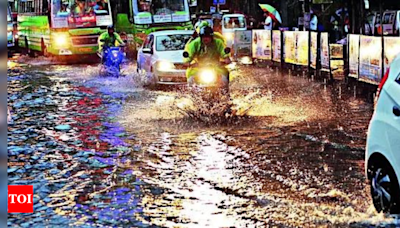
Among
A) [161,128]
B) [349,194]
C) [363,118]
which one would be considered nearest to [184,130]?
[161,128]

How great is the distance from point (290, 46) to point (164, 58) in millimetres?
5973

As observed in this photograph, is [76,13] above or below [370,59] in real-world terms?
above

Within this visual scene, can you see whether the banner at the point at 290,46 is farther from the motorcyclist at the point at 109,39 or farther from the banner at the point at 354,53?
the motorcyclist at the point at 109,39

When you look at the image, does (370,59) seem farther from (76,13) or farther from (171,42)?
(76,13)

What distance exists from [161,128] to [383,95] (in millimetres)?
6047

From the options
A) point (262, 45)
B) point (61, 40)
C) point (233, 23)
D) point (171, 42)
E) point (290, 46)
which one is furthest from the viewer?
point (233, 23)

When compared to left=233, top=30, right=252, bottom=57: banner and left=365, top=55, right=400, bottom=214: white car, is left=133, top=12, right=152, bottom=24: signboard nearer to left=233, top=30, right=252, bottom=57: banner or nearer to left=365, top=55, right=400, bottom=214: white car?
left=233, top=30, right=252, bottom=57: banner

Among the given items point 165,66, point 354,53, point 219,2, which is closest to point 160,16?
point 165,66

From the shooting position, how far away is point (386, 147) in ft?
19.9

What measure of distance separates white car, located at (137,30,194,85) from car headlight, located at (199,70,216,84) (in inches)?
187

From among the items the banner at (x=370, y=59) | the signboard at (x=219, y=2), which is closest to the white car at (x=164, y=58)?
the banner at (x=370, y=59)

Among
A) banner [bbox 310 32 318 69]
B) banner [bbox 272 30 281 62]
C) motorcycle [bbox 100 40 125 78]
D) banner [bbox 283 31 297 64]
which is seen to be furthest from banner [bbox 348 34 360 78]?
motorcycle [bbox 100 40 125 78]

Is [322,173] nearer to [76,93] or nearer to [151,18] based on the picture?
[76,93]

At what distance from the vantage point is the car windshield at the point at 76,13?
28.6 meters
